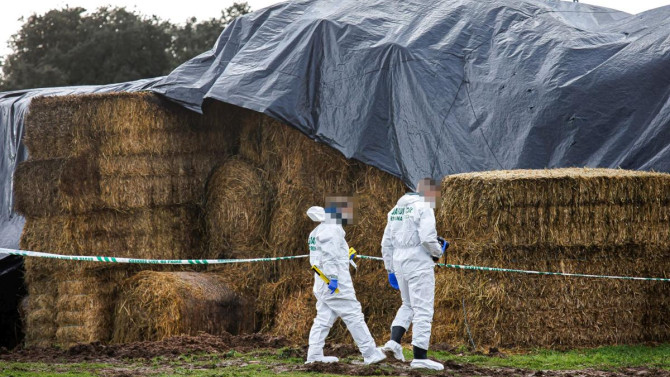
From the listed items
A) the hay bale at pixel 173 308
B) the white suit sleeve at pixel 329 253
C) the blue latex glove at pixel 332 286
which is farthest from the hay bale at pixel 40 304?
the blue latex glove at pixel 332 286

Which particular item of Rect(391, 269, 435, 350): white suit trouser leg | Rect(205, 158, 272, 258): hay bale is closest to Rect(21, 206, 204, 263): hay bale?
Rect(205, 158, 272, 258): hay bale

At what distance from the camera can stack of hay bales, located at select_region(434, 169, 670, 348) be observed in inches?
390

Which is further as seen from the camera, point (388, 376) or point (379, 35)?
point (379, 35)

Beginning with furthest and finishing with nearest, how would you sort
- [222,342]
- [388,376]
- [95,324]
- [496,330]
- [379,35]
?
[379,35] < [95,324] < [222,342] < [496,330] < [388,376]

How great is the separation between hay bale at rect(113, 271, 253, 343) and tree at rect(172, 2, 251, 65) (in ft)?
60.8

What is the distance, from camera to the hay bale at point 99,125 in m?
12.1

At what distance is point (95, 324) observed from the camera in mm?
11961

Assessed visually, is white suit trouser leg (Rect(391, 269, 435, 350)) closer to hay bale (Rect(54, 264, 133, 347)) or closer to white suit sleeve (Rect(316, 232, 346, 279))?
white suit sleeve (Rect(316, 232, 346, 279))

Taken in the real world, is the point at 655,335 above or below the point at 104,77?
below

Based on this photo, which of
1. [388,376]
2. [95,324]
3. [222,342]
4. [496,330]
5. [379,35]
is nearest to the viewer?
[388,376]

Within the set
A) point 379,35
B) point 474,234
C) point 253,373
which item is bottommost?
point 253,373

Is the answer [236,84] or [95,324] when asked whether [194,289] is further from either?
[236,84]

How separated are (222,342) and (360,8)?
5557 mm

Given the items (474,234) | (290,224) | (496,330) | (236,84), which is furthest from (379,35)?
(496,330)
